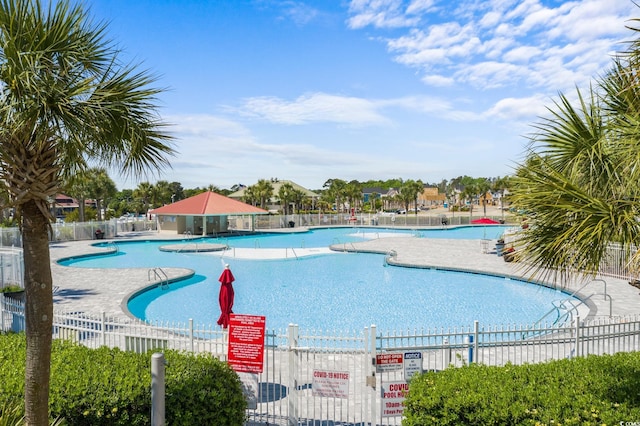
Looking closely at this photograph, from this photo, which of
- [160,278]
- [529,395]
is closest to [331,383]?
[529,395]

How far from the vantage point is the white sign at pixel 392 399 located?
680 cm

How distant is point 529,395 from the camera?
5484 mm

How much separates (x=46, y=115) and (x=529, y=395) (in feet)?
19.4

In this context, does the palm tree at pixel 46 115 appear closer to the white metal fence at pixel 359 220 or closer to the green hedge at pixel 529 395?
the green hedge at pixel 529 395

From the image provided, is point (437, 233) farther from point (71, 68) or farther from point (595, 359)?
point (71, 68)

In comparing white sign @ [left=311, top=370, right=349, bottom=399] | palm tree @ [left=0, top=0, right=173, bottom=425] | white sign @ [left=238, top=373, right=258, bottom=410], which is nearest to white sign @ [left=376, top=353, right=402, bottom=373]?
white sign @ [left=311, top=370, right=349, bottom=399]

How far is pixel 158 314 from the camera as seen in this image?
51.0 ft

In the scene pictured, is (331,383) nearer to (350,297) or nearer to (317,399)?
(317,399)

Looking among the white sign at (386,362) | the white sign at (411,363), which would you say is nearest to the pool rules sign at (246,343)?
the white sign at (386,362)

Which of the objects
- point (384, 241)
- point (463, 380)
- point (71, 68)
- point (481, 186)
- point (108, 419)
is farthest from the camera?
point (481, 186)

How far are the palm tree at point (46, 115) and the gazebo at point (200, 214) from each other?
112 ft

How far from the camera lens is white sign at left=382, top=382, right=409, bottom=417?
22.3 feet

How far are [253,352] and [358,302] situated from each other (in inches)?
407

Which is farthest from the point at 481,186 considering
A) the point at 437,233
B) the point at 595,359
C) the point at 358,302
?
the point at 595,359
